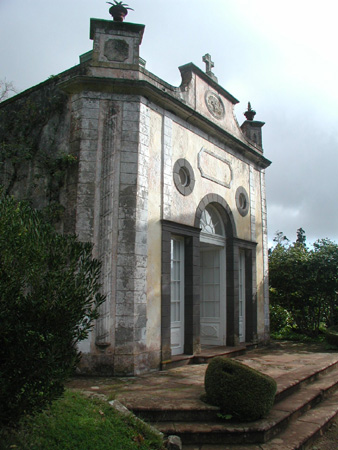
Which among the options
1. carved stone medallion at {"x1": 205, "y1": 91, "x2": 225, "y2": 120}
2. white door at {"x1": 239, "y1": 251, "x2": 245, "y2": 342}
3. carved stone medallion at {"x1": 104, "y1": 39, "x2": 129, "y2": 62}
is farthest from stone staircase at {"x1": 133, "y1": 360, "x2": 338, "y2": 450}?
carved stone medallion at {"x1": 205, "y1": 91, "x2": 225, "y2": 120}

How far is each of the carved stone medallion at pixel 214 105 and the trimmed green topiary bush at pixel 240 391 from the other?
6.84 meters

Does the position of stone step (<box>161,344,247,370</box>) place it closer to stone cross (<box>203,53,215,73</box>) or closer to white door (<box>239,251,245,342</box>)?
white door (<box>239,251,245,342</box>)

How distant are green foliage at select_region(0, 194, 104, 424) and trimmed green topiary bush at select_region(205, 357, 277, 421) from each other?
218 cm

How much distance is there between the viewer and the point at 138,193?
7.49 meters

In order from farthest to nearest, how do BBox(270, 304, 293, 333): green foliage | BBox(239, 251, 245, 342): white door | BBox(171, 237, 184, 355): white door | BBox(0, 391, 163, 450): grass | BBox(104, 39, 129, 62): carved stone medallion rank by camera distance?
BBox(270, 304, 293, 333): green foliage → BBox(239, 251, 245, 342): white door → BBox(171, 237, 184, 355): white door → BBox(104, 39, 129, 62): carved stone medallion → BBox(0, 391, 163, 450): grass

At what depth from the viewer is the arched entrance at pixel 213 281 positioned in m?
10.2

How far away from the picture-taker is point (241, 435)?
4695 millimetres

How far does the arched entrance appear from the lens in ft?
33.3

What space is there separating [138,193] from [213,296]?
4.08 meters

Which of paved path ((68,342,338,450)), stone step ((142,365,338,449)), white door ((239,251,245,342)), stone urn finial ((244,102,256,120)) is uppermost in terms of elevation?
stone urn finial ((244,102,256,120))

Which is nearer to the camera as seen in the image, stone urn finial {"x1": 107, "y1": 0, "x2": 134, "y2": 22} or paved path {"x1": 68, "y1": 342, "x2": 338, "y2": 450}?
paved path {"x1": 68, "y1": 342, "x2": 338, "y2": 450}

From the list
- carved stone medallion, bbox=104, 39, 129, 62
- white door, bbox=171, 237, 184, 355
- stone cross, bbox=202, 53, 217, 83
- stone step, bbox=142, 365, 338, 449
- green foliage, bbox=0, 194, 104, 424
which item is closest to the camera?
green foliage, bbox=0, 194, 104, 424

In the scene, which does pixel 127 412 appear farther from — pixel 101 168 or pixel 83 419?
pixel 101 168

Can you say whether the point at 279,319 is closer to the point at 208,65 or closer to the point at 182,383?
the point at 182,383
